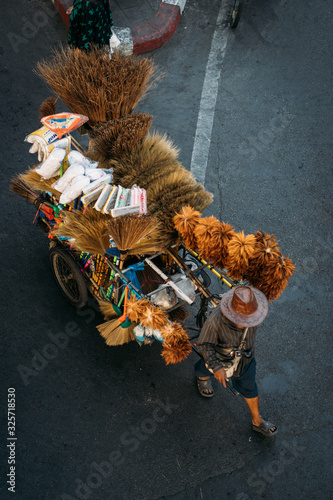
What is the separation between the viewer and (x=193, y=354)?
432 cm

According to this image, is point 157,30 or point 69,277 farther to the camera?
point 157,30

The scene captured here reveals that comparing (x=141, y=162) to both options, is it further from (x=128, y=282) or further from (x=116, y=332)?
(x=116, y=332)

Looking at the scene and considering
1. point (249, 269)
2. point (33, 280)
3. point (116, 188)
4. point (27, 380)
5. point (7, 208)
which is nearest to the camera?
point (249, 269)

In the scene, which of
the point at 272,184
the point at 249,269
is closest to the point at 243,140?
the point at 272,184

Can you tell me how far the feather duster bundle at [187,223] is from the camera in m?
3.20

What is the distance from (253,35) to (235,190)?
2.58m

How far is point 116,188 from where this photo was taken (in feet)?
11.1

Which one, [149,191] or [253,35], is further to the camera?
[253,35]

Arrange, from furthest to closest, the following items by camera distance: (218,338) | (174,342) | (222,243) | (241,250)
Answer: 1. (218,338)
2. (174,342)
3. (222,243)
4. (241,250)

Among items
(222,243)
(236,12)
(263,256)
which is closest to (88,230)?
(222,243)

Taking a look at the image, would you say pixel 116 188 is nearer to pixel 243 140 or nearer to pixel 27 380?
pixel 27 380

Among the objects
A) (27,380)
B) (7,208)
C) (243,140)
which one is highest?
(243,140)

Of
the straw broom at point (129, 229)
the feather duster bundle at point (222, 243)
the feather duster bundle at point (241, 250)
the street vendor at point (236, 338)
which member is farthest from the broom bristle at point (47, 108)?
the street vendor at point (236, 338)

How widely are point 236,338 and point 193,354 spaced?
106cm
